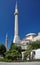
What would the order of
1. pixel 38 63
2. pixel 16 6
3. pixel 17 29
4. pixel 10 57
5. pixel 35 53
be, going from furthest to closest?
pixel 16 6 < pixel 17 29 < pixel 35 53 < pixel 10 57 < pixel 38 63

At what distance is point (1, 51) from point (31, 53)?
641 inches

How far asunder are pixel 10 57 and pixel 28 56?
4500mm

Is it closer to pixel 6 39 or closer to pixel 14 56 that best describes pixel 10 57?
pixel 14 56

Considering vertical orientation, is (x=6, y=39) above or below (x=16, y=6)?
below

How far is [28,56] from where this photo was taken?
95.4 feet

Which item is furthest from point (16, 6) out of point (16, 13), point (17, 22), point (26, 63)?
point (26, 63)

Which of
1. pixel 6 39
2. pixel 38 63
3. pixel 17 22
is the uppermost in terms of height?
pixel 17 22

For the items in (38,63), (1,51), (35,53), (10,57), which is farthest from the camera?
(1,51)

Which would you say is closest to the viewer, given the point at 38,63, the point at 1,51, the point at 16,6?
the point at 38,63

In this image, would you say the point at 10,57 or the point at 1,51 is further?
the point at 1,51

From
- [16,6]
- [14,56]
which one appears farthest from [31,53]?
[16,6]

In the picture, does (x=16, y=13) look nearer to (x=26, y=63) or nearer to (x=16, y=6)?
(x=16, y=6)

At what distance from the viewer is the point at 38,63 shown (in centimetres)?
1900

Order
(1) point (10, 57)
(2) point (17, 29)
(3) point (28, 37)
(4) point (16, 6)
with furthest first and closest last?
(3) point (28, 37), (4) point (16, 6), (2) point (17, 29), (1) point (10, 57)
